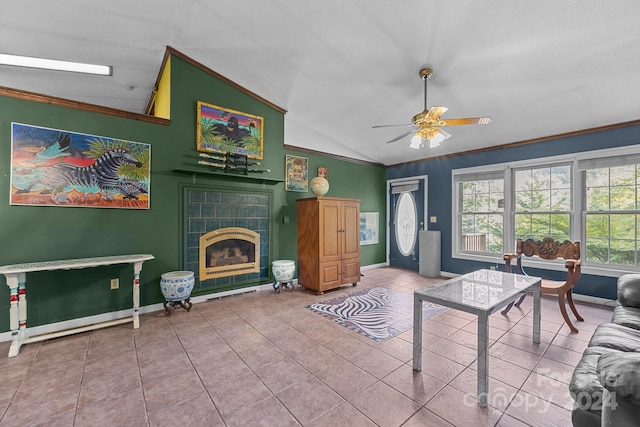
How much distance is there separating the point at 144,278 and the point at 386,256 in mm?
5003

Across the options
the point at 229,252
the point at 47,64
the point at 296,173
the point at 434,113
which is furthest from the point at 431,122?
the point at 47,64

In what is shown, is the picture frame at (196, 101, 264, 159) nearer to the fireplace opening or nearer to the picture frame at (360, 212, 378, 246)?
the fireplace opening

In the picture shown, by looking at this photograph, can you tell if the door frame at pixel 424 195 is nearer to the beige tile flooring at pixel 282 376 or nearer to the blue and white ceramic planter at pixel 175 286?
the beige tile flooring at pixel 282 376

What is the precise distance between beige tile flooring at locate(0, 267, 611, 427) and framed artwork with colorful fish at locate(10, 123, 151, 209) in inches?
56.6

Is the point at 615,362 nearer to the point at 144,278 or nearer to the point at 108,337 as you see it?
the point at 108,337

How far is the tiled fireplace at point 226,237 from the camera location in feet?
12.2

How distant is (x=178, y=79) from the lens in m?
3.57

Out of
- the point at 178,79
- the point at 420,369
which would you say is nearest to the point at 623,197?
the point at 420,369

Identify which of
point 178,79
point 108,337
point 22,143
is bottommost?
point 108,337

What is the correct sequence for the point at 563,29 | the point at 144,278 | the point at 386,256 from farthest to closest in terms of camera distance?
the point at 386,256 → the point at 144,278 → the point at 563,29

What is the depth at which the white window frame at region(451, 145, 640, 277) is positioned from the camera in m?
3.73

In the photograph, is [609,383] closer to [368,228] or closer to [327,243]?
[327,243]

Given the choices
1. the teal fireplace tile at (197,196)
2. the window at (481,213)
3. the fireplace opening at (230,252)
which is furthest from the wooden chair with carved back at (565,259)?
the teal fireplace tile at (197,196)

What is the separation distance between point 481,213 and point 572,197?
4.20ft
